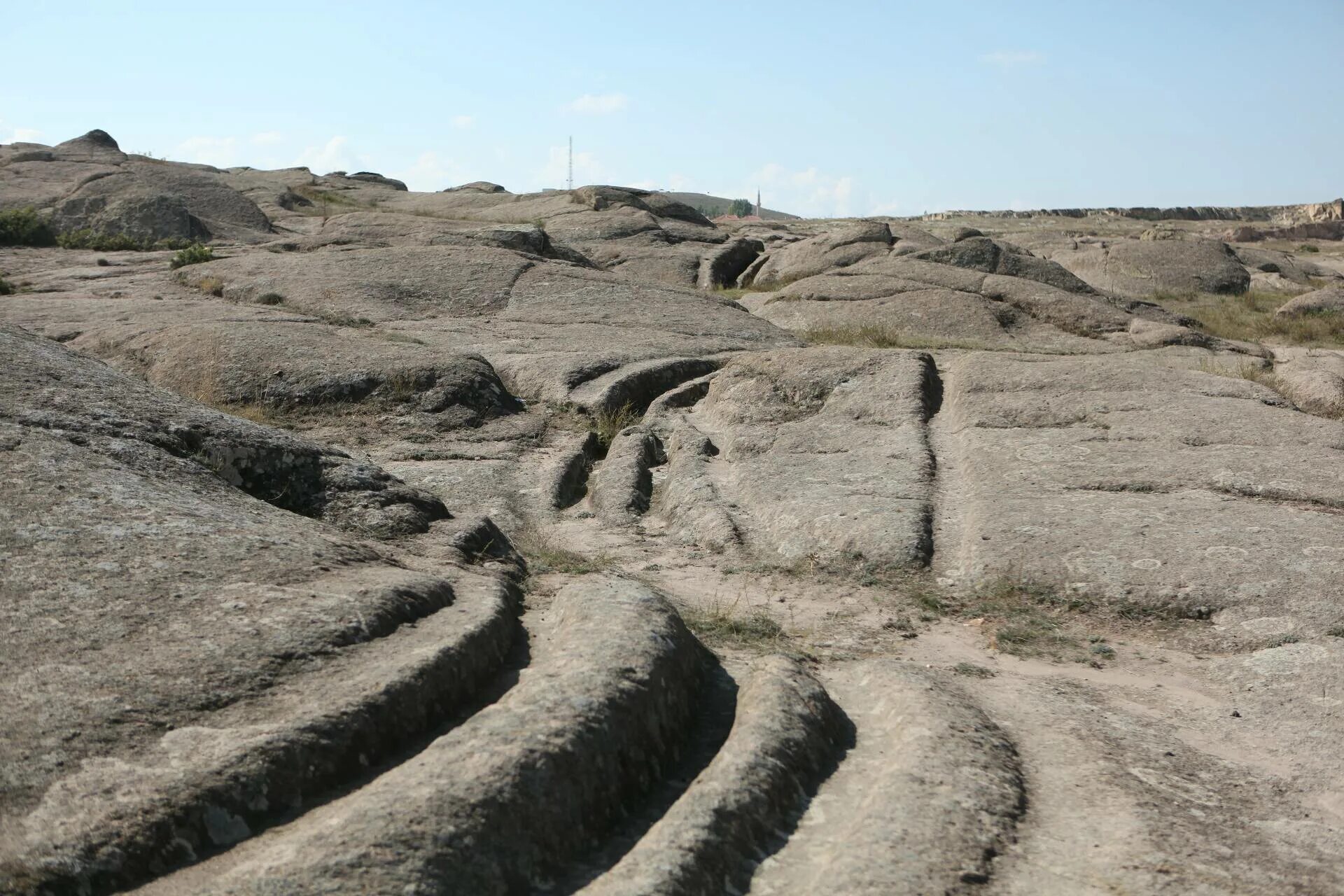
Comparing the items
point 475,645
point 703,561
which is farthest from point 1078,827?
point 703,561

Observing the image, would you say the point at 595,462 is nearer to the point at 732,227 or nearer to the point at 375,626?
the point at 375,626

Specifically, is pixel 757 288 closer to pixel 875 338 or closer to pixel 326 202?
pixel 875 338

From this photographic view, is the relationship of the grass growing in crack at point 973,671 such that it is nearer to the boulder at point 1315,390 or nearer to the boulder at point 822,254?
the boulder at point 1315,390

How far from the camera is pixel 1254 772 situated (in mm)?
4109

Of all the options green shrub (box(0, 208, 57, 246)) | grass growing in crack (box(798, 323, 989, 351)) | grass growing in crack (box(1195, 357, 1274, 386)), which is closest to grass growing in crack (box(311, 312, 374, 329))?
grass growing in crack (box(798, 323, 989, 351))

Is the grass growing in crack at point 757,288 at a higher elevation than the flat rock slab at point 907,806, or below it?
higher

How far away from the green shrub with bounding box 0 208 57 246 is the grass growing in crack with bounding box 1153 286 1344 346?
16861 millimetres

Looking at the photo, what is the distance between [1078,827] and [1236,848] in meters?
0.46

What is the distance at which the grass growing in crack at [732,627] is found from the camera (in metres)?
5.20

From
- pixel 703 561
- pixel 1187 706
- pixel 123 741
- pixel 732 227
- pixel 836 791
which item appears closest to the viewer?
pixel 123 741

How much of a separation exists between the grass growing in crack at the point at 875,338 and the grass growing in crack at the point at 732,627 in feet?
22.8

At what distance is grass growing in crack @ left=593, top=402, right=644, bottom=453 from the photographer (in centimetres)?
919

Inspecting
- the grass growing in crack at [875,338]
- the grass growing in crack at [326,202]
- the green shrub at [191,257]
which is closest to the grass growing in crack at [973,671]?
the grass growing in crack at [875,338]

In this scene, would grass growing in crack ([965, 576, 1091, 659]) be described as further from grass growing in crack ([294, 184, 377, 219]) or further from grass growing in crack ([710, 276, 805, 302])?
grass growing in crack ([294, 184, 377, 219])
